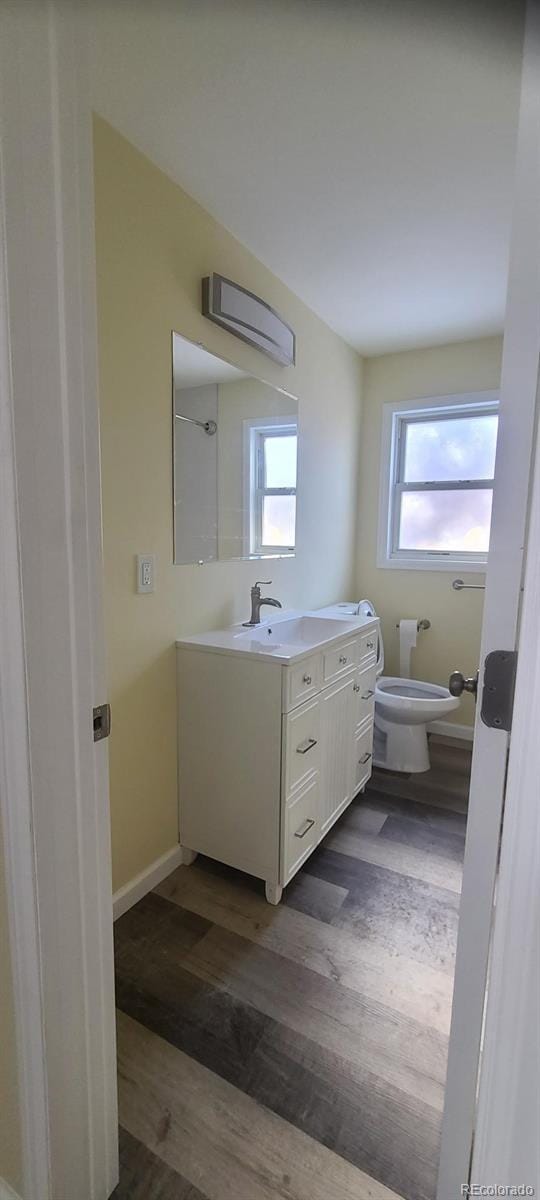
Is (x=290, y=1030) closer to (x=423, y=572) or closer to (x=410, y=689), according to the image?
(x=410, y=689)

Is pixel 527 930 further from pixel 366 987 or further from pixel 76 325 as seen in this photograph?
pixel 366 987

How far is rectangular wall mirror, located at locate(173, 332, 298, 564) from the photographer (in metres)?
1.71

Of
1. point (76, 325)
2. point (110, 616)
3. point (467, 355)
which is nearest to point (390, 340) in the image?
point (467, 355)

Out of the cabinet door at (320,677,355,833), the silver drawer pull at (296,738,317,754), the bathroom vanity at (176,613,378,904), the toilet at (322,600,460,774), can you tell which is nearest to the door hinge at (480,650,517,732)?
the bathroom vanity at (176,613,378,904)

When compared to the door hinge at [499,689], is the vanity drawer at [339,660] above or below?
below

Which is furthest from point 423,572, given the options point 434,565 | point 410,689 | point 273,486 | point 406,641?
point 273,486

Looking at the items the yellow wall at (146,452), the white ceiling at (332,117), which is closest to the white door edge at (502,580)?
the white ceiling at (332,117)

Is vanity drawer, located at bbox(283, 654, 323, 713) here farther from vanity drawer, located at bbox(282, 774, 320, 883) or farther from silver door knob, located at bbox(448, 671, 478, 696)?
silver door knob, located at bbox(448, 671, 478, 696)

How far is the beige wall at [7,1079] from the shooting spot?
2.56ft

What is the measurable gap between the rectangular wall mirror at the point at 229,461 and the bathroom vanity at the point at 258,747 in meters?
0.40

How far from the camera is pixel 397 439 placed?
312cm

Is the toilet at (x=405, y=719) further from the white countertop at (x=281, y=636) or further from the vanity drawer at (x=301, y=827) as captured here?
the vanity drawer at (x=301, y=827)

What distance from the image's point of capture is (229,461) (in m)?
2.01

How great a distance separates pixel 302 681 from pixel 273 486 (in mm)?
1046
